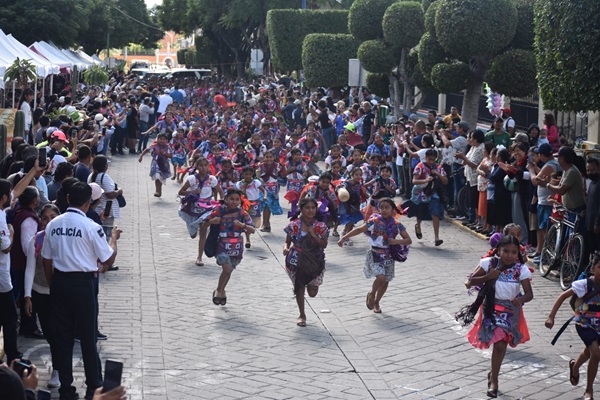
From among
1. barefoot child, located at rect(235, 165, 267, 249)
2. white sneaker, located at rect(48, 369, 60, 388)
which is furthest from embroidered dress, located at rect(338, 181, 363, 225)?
white sneaker, located at rect(48, 369, 60, 388)

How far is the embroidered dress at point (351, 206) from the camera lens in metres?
16.6

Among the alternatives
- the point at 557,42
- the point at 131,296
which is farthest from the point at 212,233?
the point at 557,42

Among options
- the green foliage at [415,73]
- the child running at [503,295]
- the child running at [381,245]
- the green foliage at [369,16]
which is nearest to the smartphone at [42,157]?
the child running at [381,245]

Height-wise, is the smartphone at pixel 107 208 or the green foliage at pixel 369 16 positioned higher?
the green foliage at pixel 369 16

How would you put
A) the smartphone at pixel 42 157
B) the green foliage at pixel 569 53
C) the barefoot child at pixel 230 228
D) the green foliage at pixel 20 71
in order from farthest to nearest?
1. the green foliage at pixel 20 71
2. the green foliage at pixel 569 53
3. the barefoot child at pixel 230 228
4. the smartphone at pixel 42 157

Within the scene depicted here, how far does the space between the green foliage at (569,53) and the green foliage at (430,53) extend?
816 cm

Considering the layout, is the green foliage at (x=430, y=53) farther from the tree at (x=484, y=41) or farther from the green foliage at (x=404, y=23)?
the green foliage at (x=404, y=23)

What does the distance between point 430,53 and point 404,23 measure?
162 inches

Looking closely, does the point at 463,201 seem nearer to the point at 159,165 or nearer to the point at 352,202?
the point at 352,202

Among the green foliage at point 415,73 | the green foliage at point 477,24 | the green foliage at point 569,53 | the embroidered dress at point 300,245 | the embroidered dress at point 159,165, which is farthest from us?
the green foliage at point 415,73

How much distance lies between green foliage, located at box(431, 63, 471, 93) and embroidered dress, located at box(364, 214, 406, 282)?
11.9m

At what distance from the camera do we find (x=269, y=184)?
18109mm

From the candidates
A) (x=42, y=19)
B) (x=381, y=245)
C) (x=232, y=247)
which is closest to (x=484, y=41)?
(x=381, y=245)

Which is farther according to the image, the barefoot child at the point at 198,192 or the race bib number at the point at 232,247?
the barefoot child at the point at 198,192
